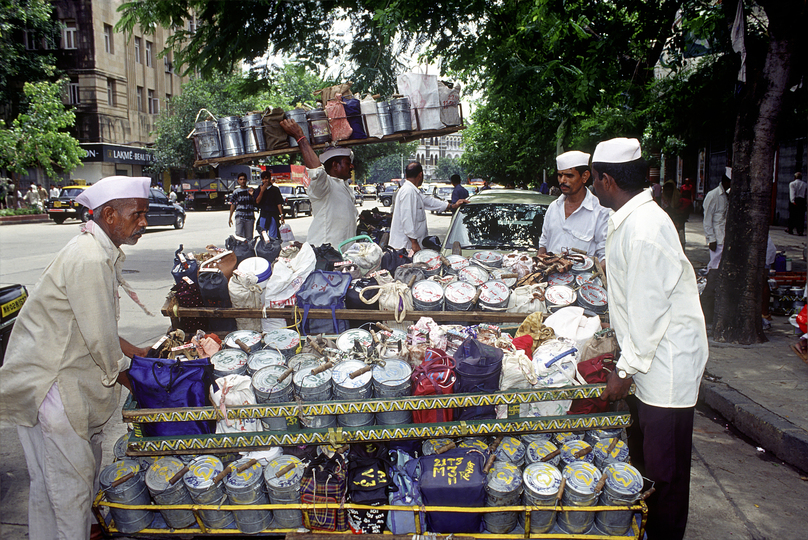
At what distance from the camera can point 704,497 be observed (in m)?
3.55

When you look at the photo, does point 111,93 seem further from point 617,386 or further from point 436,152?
point 436,152

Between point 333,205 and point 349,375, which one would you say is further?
point 333,205

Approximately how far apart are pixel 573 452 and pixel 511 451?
364 millimetres

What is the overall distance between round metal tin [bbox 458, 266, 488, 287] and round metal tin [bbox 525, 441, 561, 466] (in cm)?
147

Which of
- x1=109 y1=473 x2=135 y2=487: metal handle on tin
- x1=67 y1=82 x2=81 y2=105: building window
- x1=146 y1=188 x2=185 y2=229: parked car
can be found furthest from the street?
x1=67 y1=82 x2=81 y2=105: building window

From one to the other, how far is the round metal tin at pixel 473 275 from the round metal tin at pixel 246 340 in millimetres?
1732

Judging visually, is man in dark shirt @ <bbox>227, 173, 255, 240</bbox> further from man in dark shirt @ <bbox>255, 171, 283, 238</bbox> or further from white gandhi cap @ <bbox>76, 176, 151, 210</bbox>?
white gandhi cap @ <bbox>76, 176, 151, 210</bbox>

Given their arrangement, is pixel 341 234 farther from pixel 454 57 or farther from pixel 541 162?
pixel 541 162

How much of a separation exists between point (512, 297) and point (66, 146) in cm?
3120

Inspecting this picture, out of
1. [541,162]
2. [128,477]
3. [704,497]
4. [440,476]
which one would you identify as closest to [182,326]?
[128,477]

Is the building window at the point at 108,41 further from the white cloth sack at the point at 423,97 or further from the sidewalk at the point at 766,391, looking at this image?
the sidewalk at the point at 766,391

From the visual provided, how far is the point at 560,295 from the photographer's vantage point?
403 cm

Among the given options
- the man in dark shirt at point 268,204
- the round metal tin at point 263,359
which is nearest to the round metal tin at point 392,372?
the round metal tin at point 263,359

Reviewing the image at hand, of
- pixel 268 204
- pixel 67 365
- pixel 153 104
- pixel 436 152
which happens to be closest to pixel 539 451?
pixel 67 365
